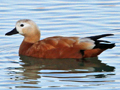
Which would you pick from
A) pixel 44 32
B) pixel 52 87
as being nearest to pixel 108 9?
pixel 44 32

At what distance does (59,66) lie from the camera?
10.9 m

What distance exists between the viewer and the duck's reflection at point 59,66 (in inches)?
405

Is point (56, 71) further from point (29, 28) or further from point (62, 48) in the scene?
point (29, 28)

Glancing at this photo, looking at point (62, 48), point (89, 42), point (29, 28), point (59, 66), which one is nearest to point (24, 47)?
point (29, 28)

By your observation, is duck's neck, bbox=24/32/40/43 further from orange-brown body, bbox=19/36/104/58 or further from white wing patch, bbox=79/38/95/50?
white wing patch, bbox=79/38/95/50

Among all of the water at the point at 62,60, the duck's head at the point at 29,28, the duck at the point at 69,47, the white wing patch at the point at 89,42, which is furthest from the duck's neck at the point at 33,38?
the white wing patch at the point at 89,42

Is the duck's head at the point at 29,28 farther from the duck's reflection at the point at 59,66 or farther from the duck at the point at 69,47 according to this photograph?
the duck's reflection at the point at 59,66

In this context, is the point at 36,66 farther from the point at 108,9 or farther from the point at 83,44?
the point at 108,9

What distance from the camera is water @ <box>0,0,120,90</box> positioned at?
9.34m

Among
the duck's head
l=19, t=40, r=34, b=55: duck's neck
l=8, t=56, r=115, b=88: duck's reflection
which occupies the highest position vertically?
the duck's head

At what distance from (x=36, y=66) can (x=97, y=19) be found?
15.2ft

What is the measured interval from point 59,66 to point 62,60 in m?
0.63

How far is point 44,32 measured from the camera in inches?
544

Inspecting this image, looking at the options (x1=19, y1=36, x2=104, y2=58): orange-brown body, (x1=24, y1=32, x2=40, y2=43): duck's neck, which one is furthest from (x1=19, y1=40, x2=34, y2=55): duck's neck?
(x1=19, y1=36, x2=104, y2=58): orange-brown body
